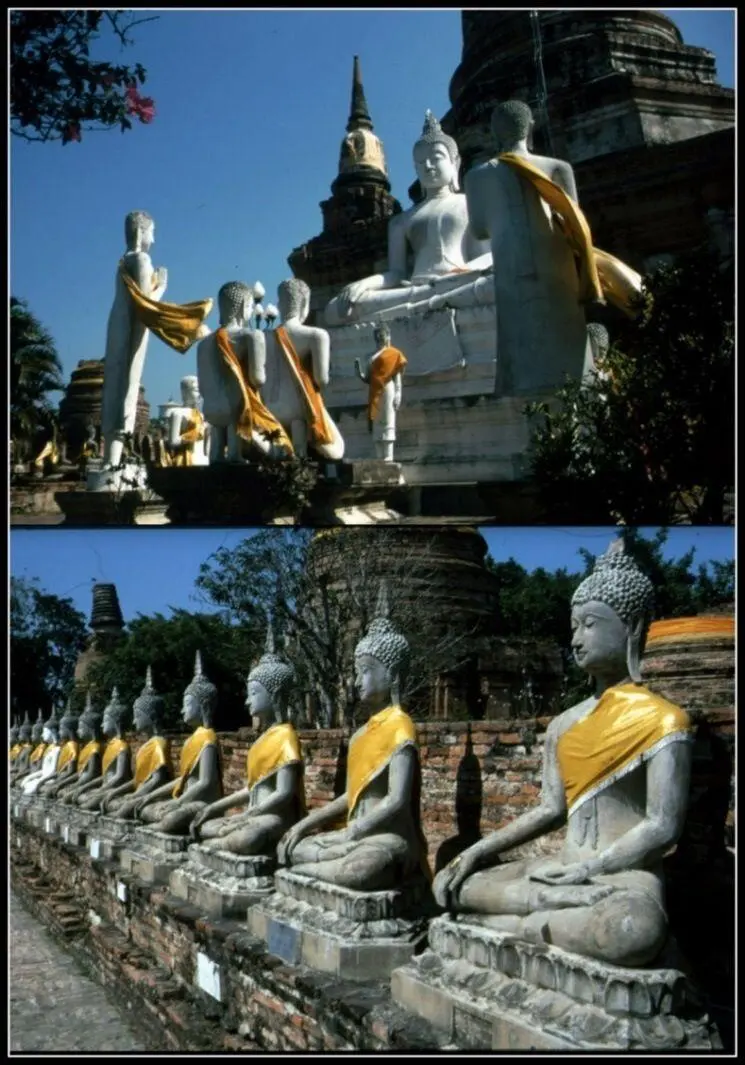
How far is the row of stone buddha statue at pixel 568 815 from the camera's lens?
10.2 ft

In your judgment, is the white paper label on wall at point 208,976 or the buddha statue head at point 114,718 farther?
the buddha statue head at point 114,718

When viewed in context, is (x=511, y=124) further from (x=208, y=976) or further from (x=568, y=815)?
(x=208, y=976)

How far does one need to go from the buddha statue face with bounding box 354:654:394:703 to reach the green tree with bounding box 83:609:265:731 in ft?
29.8

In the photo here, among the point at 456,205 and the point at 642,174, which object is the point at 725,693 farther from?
the point at 642,174

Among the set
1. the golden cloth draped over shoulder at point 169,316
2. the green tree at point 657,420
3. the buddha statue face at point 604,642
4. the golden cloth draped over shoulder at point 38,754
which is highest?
the golden cloth draped over shoulder at point 169,316

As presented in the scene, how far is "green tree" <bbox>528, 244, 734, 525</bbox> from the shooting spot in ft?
14.0

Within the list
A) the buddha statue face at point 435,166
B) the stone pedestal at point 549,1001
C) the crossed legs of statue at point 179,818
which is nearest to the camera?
the stone pedestal at point 549,1001

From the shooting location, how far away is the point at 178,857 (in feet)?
23.4

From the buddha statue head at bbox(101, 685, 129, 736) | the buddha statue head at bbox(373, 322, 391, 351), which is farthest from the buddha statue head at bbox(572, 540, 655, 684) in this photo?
the buddha statue head at bbox(101, 685, 129, 736)

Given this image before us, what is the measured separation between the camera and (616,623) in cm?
355

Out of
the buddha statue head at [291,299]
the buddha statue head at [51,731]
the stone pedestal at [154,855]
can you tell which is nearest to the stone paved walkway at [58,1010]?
the stone pedestal at [154,855]

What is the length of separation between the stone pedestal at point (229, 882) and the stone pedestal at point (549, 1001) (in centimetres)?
210

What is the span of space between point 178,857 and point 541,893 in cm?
444

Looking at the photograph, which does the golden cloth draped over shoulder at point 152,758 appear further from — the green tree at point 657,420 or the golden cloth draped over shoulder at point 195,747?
the green tree at point 657,420
